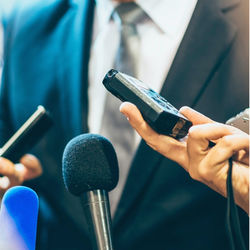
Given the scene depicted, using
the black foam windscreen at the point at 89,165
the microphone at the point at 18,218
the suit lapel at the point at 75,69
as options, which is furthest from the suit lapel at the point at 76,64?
the microphone at the point at 18,218

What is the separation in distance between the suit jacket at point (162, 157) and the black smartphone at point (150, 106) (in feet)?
0.89

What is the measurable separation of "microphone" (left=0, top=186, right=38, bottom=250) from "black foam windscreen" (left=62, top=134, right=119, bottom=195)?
8 cm

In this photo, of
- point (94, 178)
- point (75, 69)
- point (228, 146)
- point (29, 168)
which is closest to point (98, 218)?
point (94, 178)

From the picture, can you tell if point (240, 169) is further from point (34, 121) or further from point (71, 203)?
point (71, 203)

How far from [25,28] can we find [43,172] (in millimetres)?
320

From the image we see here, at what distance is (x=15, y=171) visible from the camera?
59 cm

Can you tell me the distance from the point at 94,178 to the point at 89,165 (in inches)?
0.9

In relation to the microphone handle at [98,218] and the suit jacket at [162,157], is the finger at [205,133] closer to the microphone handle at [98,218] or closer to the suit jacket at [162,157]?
the microphone handle at [98,218]

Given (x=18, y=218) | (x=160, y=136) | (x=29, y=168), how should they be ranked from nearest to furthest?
(x=18, y=218)
(x=160, y=136)
(x=29, y=168)

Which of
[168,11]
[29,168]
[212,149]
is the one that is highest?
[168,11]

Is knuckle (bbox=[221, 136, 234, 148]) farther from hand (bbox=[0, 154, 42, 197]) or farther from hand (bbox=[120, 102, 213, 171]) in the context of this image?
hand (bbox=[0, 154, 42, 197])

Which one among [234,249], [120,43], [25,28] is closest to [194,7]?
[120,43]

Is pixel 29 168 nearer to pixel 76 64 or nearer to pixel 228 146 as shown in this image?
pixel 76 64

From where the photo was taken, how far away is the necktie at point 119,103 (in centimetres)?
78
